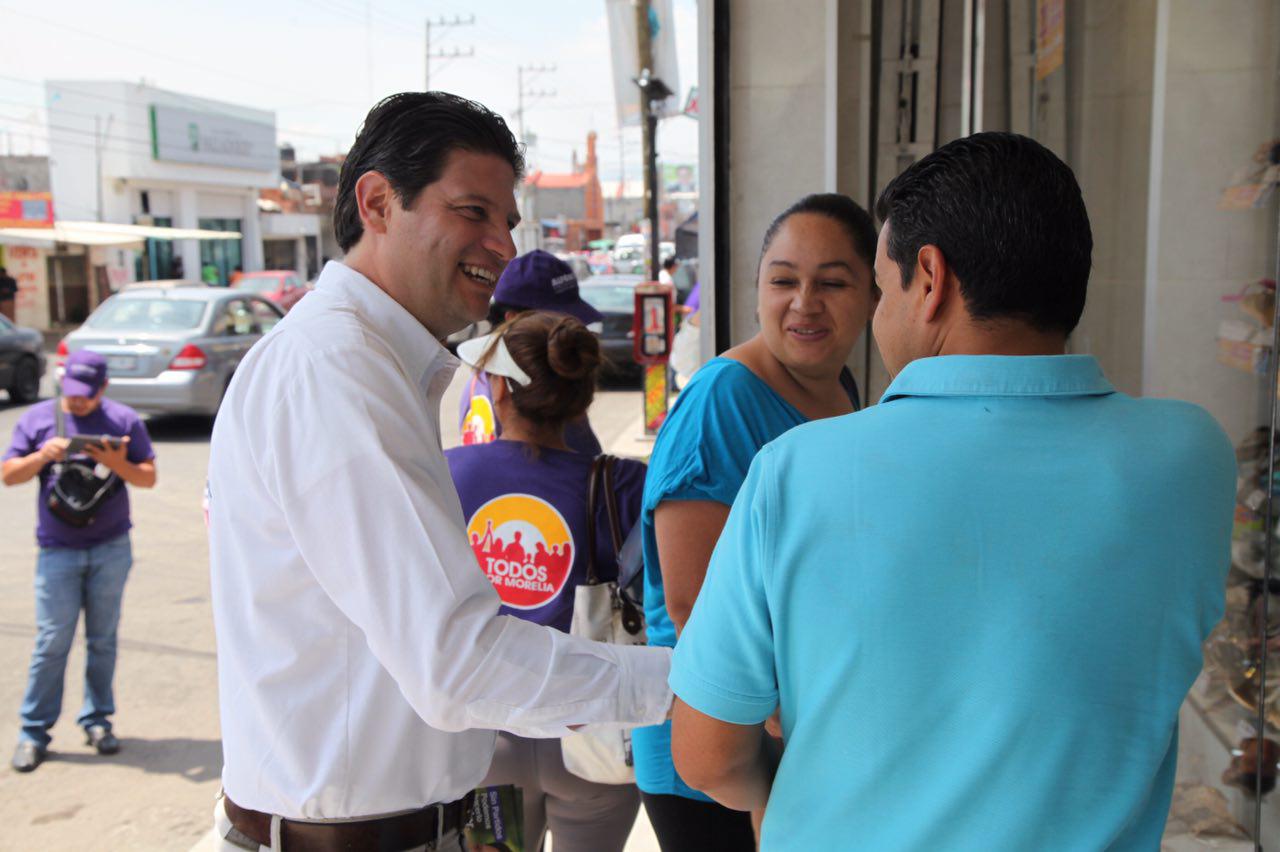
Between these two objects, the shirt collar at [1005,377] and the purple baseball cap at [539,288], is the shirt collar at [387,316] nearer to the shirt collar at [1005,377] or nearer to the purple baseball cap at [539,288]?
the shirt collar at [1005,377]

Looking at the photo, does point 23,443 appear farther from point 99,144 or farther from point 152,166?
point 152,166

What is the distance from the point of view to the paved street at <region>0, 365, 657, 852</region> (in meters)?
4.34

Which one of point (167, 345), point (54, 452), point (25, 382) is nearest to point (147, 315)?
point (167, 345)

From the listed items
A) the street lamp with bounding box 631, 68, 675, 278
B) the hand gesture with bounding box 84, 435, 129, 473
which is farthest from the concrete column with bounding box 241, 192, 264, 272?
the hand gesture with bounding box 84, 435, 129, 473

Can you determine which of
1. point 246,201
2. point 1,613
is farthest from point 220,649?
point 246,201

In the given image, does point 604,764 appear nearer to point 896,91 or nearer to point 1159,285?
point 1159,285

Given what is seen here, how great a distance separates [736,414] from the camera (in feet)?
6.75

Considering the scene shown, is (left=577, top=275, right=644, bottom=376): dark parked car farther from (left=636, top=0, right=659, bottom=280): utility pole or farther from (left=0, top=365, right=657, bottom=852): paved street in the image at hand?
(left=0, top=365, right=657, bottom=852): paved street

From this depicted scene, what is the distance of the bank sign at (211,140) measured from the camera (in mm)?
37375

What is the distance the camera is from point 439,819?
1760mm

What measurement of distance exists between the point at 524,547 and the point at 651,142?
9.05 metres

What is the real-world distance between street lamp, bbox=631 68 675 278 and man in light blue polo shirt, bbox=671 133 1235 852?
9.51 meters

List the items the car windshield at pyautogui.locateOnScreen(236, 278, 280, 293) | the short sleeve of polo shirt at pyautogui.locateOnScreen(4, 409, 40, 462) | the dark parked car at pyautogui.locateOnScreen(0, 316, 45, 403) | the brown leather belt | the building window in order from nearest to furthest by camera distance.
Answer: the brown leather belt < the short sleeve of polo shirt at pyautogui.locateOnScreen(4, 409, 40, 462) < the dark parked car at pyautogui.locateOnScreen(0, 316, 45, 403) < the car windshield at pyautogui.locateOnScreen(236, 278, 280, 293) < the building window

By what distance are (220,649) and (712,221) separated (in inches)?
129
